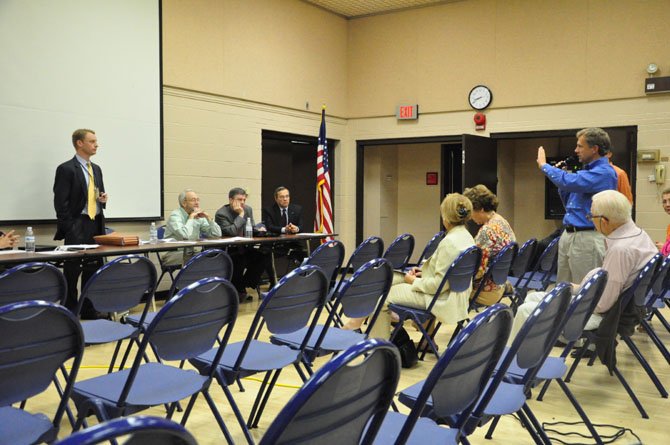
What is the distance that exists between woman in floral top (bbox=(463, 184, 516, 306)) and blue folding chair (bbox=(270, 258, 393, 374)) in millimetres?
1429

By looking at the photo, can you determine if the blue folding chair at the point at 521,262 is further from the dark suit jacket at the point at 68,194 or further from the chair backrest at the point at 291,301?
the dark suit jacket at the point at 68,194

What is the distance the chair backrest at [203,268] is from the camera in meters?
3.46

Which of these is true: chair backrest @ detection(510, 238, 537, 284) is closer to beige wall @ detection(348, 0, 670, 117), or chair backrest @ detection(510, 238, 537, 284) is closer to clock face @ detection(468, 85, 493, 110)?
beige wall @ detection(348, 0, 670, 117)

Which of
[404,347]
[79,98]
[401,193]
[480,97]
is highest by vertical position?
[480,97]

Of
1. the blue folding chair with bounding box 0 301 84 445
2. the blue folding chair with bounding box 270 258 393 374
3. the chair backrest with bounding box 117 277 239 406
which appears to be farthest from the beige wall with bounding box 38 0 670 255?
the blue folding chair with bounding box 0 301 84 445

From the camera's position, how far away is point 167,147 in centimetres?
713

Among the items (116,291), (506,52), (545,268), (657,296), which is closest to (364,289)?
(116,291)

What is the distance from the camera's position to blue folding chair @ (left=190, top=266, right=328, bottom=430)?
2500 mm

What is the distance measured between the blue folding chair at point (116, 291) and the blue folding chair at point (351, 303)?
75 cm

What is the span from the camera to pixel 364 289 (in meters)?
3.00

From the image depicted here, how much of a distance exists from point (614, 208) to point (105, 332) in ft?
8.80

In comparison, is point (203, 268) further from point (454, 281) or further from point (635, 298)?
point (635, 298)

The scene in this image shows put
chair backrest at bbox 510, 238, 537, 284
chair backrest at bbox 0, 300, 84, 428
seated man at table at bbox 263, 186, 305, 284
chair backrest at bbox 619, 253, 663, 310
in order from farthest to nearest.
→ 1. seated man at table at bbox 263, 186, 305, 284
2. chair backrest at bbox 510, 238, 537, 284
3. chair backrest at bbox 619, 253, 663, 310
4. chair backrest at bbox 0, 300, 84, 428

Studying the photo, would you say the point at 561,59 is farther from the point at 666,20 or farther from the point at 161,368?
the point at 161,368
